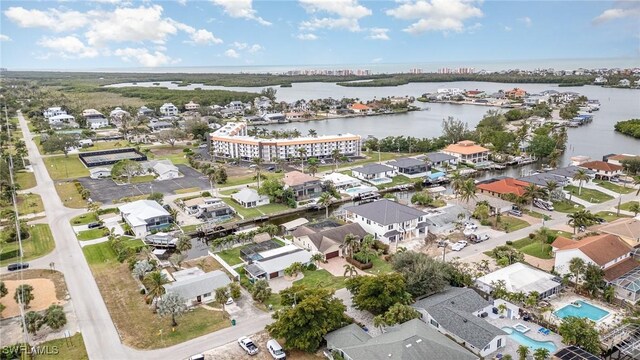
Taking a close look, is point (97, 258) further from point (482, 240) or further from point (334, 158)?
point (334, 158)

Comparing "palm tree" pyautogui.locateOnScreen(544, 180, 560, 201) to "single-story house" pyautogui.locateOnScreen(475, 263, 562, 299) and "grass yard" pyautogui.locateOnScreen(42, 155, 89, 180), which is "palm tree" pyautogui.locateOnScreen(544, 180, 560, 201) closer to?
"single-story house" pyautogui.locateOnScreen(475, 263, 562, 299)

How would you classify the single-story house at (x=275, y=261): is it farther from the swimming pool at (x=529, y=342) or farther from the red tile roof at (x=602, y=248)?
the red tile roof at (x=602, y=248)

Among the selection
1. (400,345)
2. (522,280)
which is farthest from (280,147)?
(400,345)

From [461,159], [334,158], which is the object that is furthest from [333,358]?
[461,159]

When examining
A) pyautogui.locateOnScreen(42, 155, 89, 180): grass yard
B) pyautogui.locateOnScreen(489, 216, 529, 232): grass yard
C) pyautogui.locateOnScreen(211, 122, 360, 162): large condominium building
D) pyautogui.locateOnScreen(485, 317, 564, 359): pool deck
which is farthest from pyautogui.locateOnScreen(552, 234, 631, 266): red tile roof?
pyautogui.locateOnScreen(42, 155, 89, 180): grass yard

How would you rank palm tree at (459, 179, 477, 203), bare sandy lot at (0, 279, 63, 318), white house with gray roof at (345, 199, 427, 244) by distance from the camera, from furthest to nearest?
palm tree at (459, 179, 477, 203) → white house with gray roof at (345, 199, 427, 244) → bare sandy lot at (0, 279, 63, 318)

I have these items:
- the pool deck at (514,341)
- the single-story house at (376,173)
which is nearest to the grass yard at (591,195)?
the single-story house at (376,173)

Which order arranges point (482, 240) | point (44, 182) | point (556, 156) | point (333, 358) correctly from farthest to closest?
point (556, 156) < point (44, 182) < point (482, 240) < point (333, 358)
